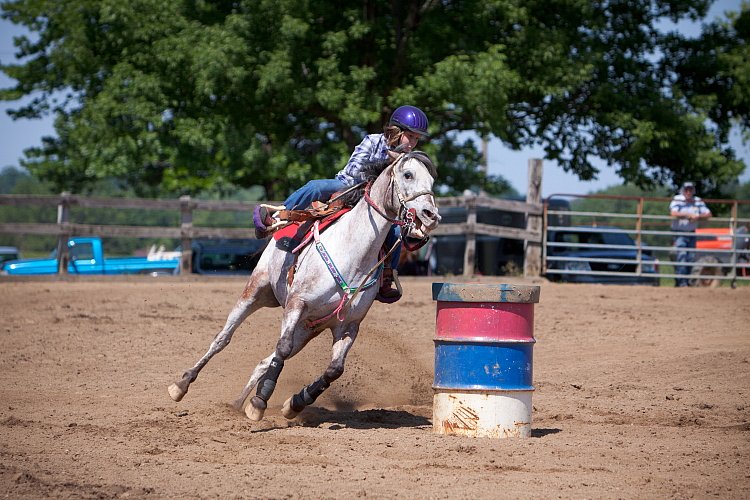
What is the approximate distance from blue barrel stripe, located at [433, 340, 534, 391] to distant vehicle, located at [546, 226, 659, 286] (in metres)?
11.0

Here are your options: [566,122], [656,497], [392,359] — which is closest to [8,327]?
[392,359]

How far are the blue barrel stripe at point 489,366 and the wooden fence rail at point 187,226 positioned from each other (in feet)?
36.3

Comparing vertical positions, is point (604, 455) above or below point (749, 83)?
below

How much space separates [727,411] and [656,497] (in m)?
3.33

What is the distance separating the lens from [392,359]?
34.3 feet

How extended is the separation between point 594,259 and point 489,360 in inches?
462

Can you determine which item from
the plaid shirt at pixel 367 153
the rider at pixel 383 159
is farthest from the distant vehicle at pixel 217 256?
the plaid shirt at pixel 367 153

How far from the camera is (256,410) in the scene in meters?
7.42

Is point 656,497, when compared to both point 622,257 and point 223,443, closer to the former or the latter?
point 223,443

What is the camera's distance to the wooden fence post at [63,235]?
17219mm

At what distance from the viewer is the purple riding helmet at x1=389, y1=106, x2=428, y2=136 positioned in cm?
740

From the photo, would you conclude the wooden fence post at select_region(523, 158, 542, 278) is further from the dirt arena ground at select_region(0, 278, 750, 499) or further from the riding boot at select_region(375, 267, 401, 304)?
the riding boot at select_region(375, 267, 401, 304)

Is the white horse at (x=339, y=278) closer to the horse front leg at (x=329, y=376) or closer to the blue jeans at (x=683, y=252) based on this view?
the horse front leg at (x=329, y=376)

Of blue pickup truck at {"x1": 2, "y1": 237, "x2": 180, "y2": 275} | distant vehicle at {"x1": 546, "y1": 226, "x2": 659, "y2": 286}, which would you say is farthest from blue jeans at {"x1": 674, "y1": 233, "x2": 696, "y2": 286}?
blue pickup truck at {"x1": 2, "y1": 237, "x2": 180, "y2": 275}
